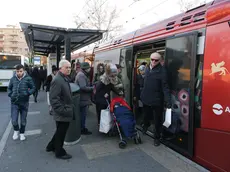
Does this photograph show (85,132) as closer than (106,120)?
No

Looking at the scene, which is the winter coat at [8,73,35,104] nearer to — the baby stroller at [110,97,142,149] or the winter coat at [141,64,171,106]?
the baby stroller at [110,97,142,149]

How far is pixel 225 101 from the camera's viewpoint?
2492 mm

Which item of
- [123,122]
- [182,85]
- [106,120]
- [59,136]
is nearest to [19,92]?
[59,136]

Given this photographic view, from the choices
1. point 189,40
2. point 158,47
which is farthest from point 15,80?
point 189,40

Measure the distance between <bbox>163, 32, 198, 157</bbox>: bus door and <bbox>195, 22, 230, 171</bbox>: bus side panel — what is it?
245 mm

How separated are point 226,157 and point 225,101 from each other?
0.76 metres

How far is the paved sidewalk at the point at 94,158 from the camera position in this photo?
120 inches

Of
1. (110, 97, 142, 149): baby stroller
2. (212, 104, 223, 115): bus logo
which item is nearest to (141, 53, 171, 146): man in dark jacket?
(110, 97, 142, 149): baby stroller

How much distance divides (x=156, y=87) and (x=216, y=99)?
122 cm

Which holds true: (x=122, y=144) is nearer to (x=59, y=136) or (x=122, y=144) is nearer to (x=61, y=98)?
(x=59, y=136)

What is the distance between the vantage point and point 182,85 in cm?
328

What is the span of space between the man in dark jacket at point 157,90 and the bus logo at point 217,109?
0.89 metres

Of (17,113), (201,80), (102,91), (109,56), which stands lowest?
(17,113)

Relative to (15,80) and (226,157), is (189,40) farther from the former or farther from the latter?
(15,80)
